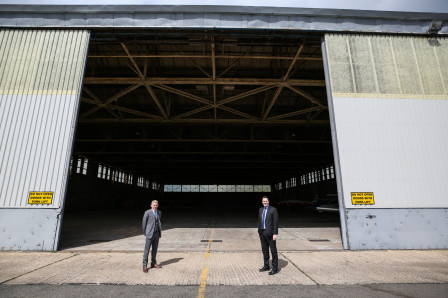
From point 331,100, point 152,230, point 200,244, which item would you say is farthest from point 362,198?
point 152,230

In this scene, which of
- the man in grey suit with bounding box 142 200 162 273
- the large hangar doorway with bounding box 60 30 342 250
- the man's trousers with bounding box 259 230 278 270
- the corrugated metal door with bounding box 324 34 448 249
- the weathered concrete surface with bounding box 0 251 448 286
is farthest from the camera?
the large hangar doorway with bounding box 60 30 342 250

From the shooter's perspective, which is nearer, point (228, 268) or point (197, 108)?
point (228, 268)

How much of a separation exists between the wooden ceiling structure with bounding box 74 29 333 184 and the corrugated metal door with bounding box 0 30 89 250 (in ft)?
6.68

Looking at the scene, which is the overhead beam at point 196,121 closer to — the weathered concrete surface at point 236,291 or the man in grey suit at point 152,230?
the man in grey suit at point 152,230

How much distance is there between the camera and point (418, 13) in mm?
9945

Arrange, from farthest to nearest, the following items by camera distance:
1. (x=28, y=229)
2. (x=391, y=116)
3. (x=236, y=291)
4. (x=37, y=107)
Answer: (x=391, y=116), (x=37, y=107), (x=28, y=229), (x=236, y=291)

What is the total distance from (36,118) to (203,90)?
10.2 metres

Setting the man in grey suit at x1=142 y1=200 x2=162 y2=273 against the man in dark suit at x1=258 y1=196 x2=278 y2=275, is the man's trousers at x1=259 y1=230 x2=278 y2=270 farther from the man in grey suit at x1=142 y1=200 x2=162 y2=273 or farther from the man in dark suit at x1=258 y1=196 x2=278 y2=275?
the man in grey suit at x1=142 y1=200 x2=162 y2=273

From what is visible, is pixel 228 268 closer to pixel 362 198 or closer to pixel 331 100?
pixel 362 198

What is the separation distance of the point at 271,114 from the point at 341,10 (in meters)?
10.2

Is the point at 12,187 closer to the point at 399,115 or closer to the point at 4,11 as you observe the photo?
the point at 4,11

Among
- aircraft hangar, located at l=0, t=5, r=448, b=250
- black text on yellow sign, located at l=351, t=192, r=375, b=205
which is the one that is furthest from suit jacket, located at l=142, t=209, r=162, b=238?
black text on yellow sign, located at l=351, t=192, r=375, b=205

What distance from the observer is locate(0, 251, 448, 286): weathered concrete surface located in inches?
201

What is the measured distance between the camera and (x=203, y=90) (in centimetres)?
1666
